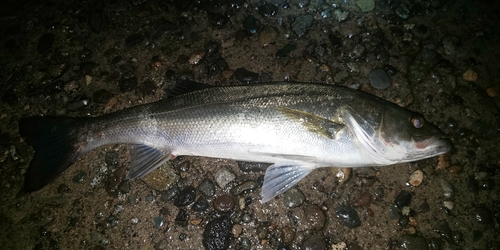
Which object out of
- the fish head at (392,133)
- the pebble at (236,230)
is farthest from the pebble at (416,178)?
the pebble at (236,230)

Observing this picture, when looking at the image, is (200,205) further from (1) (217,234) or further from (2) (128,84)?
(2) (128,84)

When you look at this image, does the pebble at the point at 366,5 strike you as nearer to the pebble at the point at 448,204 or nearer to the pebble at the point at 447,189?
the pebble at the point at 447,189

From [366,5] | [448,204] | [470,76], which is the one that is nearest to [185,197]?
[448,204]

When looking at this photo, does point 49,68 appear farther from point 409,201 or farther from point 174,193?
point 409,201

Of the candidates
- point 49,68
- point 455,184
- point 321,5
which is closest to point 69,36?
point 49,68

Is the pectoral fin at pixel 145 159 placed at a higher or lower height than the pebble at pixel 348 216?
higher

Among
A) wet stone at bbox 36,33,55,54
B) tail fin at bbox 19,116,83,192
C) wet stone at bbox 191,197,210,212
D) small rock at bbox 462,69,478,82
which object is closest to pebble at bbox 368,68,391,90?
small rock at bbox 462,69,478,82

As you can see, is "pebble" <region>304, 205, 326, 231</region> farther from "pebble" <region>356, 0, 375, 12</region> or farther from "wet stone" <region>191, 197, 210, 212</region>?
"pebble" <region>356, 0, 375, 12</region>
